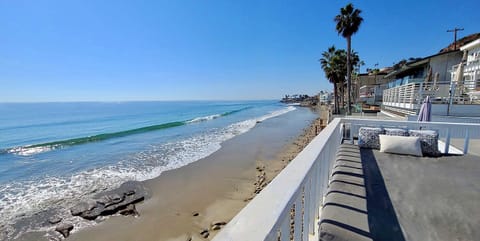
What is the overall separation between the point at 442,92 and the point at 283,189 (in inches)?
475

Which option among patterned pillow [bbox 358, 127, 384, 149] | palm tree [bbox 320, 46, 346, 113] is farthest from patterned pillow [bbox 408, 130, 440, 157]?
palm tree [bbox 320, 46, 346, 113]

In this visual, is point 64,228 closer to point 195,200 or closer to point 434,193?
point 195,200

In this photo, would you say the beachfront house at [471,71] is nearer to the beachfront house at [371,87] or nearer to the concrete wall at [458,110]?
the concrete wall at [458,110]

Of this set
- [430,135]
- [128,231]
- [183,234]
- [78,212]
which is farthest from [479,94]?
[78,212]

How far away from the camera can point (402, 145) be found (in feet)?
13.1

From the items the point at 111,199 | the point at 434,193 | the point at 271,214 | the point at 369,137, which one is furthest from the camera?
the point at 111,199

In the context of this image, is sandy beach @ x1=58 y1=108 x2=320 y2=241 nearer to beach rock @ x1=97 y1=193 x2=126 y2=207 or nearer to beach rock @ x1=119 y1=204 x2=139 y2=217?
beach rock @ x1=119 y1=204 x2=139 y2=217

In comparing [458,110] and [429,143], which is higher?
[458,110]

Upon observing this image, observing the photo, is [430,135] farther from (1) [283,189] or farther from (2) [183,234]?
(2) [183,234]

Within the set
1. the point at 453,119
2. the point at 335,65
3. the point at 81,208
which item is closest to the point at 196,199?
the point at 81,208

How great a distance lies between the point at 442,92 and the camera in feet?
31.2

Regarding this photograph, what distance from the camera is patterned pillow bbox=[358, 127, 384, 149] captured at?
4.33m

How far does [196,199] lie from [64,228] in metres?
3.23

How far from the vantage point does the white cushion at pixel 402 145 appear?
394 centimetres
